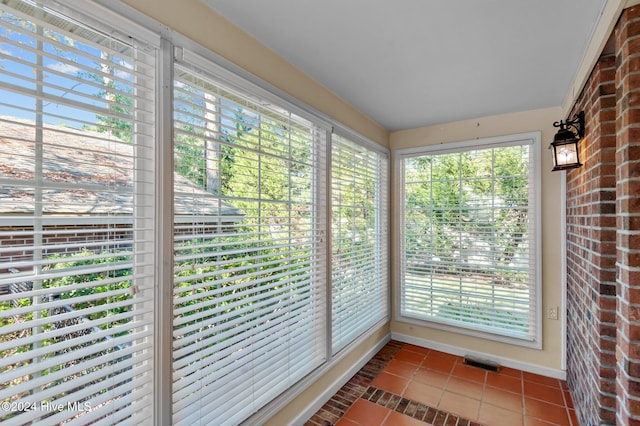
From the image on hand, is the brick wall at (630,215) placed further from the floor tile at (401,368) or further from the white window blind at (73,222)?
the white window blind at (73,222)

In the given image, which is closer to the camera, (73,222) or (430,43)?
(73,222)

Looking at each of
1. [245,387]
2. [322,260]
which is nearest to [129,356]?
[245,387]

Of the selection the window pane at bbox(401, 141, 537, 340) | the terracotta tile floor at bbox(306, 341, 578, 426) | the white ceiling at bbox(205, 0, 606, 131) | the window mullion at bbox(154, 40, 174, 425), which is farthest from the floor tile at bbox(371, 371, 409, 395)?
the white ceiling at bbox(205, 0, 606, 131)

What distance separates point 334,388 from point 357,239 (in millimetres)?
1287

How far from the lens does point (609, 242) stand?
158cm

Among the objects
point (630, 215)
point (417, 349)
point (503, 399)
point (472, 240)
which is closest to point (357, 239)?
point (472, 240)

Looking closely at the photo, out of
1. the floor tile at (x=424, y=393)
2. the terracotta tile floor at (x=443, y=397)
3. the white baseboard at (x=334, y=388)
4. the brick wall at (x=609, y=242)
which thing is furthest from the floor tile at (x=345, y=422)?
the brick wall at (x=609, y=242)

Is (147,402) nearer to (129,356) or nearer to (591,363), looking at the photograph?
(129,356)

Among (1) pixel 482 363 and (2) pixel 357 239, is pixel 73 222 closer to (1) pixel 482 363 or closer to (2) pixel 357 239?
(2) pixel 357 239

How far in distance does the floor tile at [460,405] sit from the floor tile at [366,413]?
0.47 m

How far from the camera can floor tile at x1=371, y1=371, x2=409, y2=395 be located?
2.52m

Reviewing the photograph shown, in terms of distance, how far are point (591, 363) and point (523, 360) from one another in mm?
1255

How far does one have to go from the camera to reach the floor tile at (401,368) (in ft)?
9.09

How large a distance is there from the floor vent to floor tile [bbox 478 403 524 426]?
608 mm
